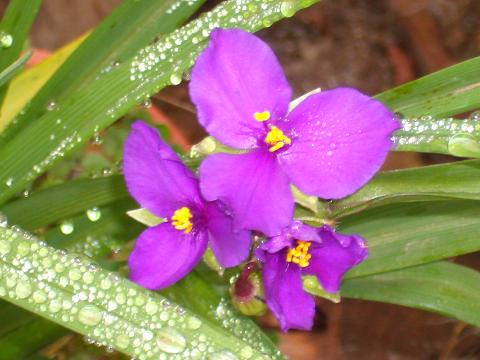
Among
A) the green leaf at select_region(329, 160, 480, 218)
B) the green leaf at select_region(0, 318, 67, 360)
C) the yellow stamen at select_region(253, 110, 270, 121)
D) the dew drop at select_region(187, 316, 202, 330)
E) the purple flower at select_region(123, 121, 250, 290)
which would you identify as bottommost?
the green leaf at select_region(0, 318, 67, 360)

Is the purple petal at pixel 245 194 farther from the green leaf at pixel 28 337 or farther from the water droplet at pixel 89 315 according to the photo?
the green leaf at pixel 28 337

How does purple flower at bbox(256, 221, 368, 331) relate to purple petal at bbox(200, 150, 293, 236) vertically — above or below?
below

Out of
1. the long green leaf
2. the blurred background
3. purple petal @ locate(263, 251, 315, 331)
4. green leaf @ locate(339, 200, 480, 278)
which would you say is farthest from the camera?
the blurred background

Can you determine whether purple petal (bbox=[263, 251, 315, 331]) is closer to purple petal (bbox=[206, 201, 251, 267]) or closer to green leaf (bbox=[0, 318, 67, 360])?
purple petal (bbox=[206, 201, 251, 267])

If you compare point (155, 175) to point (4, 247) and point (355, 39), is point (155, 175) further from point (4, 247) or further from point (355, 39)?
point (355, 39)

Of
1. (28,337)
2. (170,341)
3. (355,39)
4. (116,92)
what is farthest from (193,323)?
(355,39)

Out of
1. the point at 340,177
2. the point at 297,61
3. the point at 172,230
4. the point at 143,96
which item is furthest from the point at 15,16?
the point at 297,61

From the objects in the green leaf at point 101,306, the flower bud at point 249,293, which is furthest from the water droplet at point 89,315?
the flower bud at point 249,293

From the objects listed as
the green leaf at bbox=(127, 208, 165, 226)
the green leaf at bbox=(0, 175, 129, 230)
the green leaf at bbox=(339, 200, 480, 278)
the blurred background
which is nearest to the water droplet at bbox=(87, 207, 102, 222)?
the green leaf at bbox=(0, 175, 129, 230)
